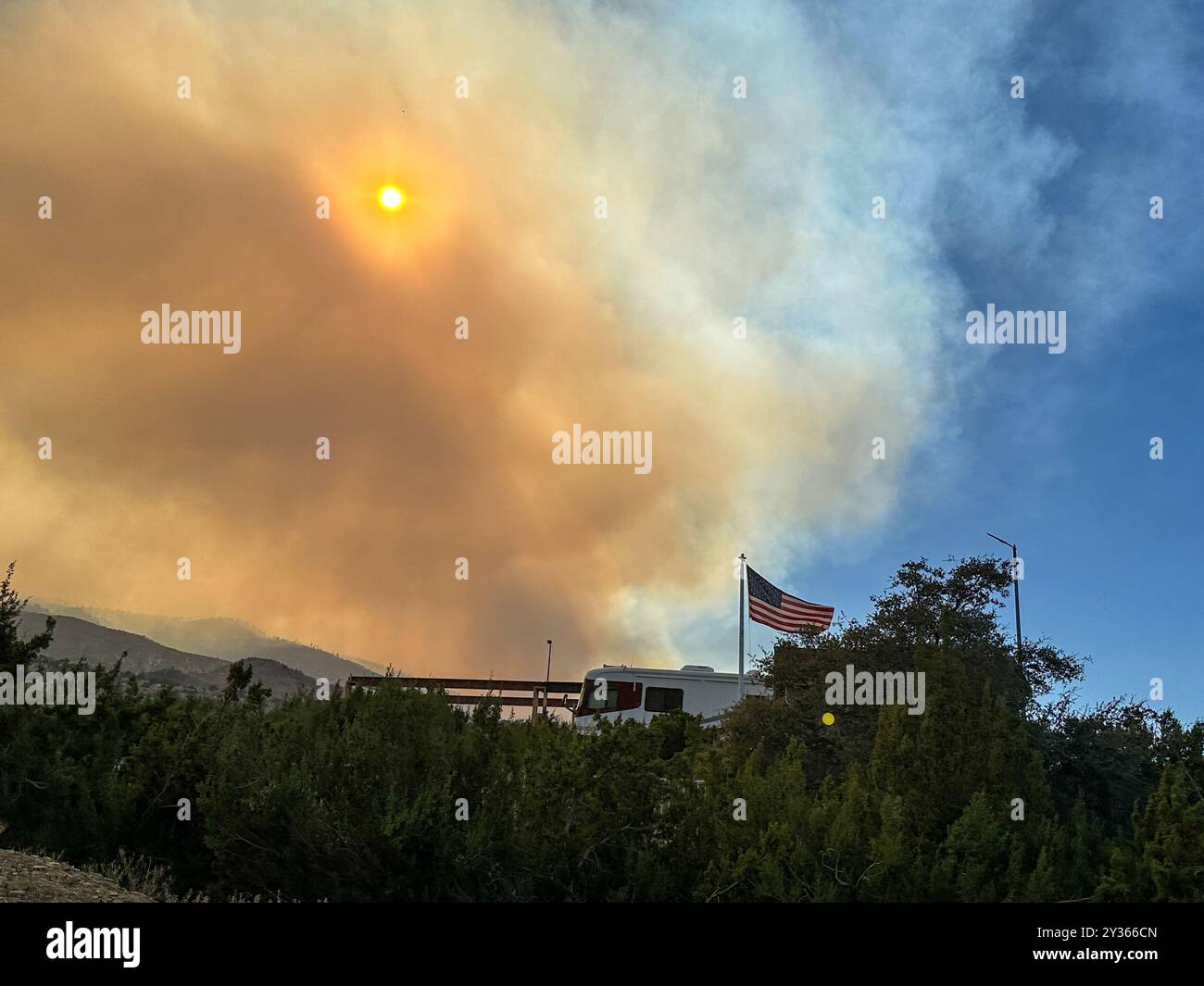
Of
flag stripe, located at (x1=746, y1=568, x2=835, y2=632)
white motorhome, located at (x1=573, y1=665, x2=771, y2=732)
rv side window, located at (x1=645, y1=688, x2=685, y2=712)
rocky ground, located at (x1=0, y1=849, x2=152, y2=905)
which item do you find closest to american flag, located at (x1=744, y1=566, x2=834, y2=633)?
flag stripe, located at (x1=746, y1=568, x2=835, y2=632)

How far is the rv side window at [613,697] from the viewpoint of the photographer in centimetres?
3472

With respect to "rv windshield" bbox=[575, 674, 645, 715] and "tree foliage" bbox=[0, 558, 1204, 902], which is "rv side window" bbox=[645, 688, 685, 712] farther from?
"tree foliage" bbox=[0, 558, 1204, 902]

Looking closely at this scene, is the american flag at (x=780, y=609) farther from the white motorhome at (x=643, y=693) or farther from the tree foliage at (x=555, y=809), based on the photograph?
the tree foliage at (x=555, y=809)

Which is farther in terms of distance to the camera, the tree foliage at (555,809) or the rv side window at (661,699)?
the rv side window at (661,699)

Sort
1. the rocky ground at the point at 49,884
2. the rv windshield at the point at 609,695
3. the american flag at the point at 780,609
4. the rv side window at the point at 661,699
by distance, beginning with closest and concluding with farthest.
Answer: the rocky ground at the point at 49,884 < the american flag at the point at 780,609 < the rv windshield at the point at 609,695 < the rv side window at the point at 661,699

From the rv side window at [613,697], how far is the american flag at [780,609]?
625cm

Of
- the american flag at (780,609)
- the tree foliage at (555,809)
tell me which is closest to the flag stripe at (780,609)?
the american flag at (780,609)

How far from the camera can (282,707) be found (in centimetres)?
1775

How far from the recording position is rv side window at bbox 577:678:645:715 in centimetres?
3472

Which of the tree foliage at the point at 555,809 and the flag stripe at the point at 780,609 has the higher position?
the flag stripe at the point at 780,609

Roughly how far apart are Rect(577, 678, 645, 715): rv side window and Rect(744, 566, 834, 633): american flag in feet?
20.5
